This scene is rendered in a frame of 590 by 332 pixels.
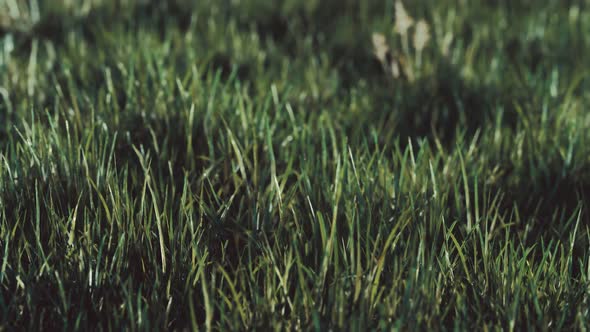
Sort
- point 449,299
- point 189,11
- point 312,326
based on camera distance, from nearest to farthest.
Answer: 1. point 312,326
2. point 449,299
3. point 189,11

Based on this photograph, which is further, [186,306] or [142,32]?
[142,32]

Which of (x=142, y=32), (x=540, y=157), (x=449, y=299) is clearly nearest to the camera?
(x=449, y=299)

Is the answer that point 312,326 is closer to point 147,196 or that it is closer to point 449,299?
point 449,299

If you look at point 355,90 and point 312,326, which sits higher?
point 355,90

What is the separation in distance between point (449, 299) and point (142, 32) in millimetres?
1532

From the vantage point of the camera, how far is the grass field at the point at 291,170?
1286 mm

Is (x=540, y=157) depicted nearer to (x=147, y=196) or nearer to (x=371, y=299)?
(x=371, y=299)

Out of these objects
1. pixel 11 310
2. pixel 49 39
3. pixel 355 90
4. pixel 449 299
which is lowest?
pixel 449 299

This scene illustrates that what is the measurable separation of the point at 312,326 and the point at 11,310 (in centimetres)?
53

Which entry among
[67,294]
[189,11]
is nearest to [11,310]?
[67,294]

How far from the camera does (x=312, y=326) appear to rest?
122 cm

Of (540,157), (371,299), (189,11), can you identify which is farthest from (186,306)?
(189,11)

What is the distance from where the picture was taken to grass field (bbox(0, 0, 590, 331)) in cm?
129

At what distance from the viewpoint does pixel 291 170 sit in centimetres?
163
